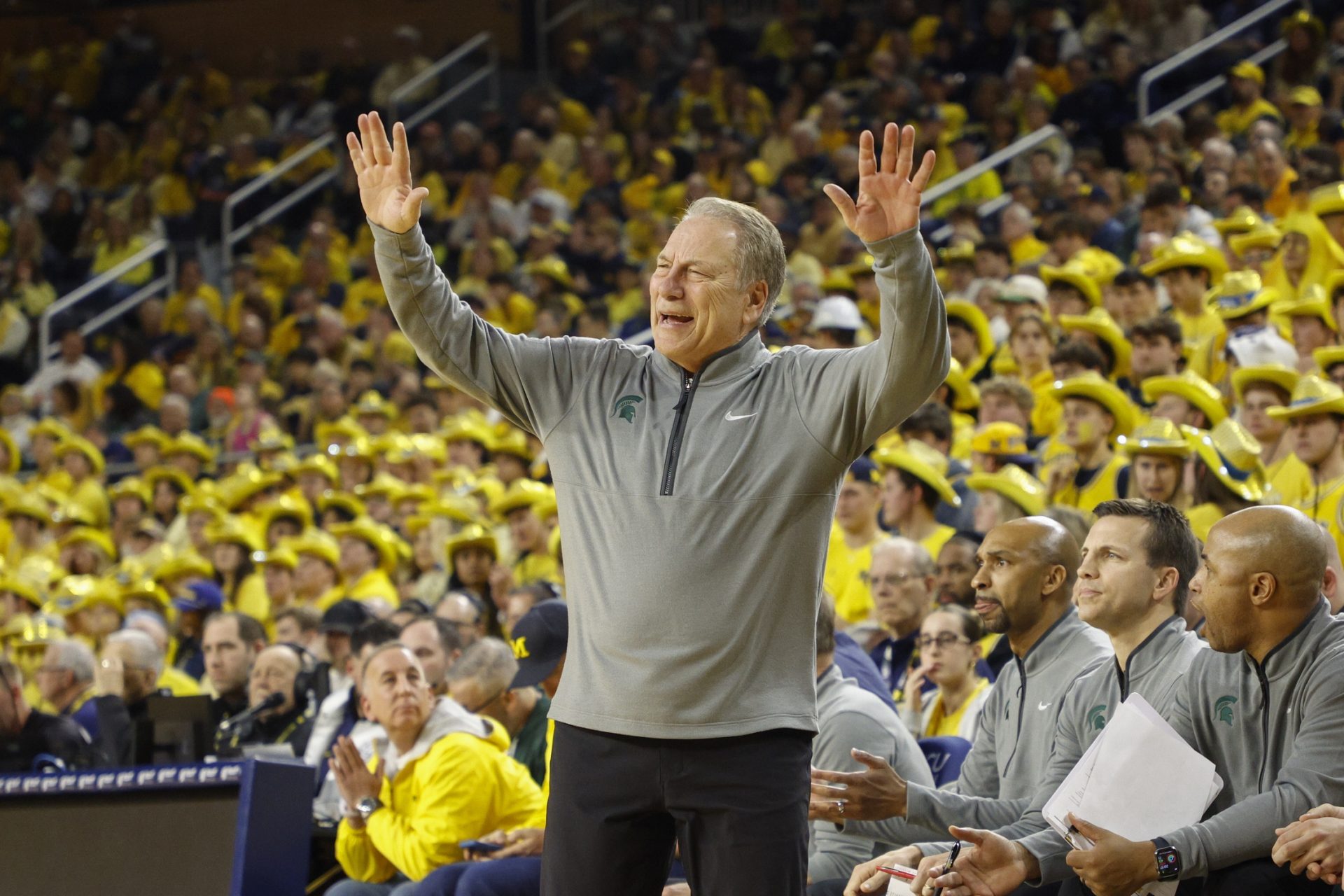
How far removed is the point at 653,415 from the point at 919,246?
1.69 ft

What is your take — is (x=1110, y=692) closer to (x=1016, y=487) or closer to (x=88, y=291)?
(x=1016, y=487)

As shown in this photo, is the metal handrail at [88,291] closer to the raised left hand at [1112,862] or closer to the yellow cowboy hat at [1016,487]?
the yellow cowboy hat at [1016,487]

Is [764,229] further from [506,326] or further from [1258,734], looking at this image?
[506,326]

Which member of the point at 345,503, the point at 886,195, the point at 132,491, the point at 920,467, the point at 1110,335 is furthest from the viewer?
the point at 132,491

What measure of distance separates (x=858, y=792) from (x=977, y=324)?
20.8 ft

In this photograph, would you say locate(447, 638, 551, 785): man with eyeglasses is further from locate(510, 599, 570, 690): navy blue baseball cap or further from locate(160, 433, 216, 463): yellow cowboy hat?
locate(160, 433, 216, 463): yellow cowboy hat

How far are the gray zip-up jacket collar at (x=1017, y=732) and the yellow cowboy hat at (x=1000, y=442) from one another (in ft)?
10.3

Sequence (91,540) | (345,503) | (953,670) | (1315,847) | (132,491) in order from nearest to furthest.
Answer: (1315,847)
(953,670)
(345,503)
(91,540)
(132,491)

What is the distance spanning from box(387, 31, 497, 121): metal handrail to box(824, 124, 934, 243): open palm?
1514cm

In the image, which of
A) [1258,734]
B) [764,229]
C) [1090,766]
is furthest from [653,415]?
[1258,734]

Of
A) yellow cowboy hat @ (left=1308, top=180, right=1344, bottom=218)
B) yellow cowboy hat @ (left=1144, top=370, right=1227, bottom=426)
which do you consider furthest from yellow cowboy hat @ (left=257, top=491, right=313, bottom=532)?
yellow cowboy hat @ (left=1308, top=180, right=1344, bottom=218)

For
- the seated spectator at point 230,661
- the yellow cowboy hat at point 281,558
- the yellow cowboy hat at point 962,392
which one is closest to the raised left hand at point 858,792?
the seated spectator at point 230,661

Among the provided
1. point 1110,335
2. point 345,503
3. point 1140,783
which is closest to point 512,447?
point 345,503

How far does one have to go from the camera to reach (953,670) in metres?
5.31
